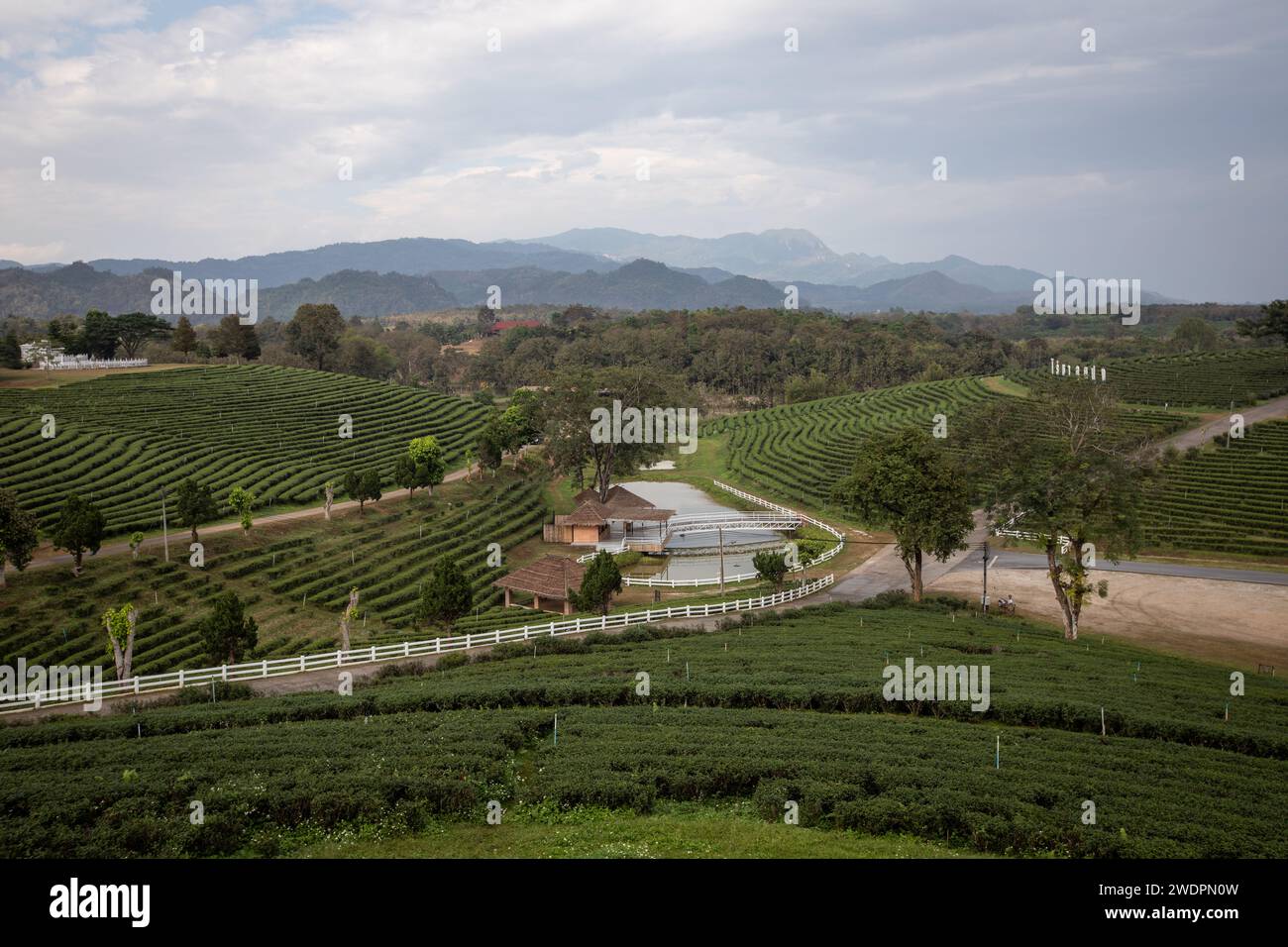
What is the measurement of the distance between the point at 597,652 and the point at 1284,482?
4651 centimetres

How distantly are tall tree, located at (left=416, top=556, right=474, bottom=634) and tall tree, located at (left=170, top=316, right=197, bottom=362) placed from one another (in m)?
71.3

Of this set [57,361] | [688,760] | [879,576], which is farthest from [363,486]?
[57,361]

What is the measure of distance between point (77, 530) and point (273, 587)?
25.3ft

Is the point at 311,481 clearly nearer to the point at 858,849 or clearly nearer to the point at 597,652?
the point at 597,652

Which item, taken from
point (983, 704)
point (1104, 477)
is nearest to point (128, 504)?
point (983, 704)

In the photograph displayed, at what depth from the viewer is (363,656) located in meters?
27.4

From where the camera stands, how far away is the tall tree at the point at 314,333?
10119 centimetres

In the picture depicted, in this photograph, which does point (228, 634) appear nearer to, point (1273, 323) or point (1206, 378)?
point (1206, 378)

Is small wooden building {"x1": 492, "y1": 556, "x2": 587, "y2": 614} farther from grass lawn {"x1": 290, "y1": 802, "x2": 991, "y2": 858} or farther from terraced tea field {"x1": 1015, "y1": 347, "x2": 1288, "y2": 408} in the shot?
terraced tea field {"x1": 1015, "y1": 347, "x2": 1288, "y2": 408}

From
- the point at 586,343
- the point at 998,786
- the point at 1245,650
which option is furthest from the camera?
the point at 586,343

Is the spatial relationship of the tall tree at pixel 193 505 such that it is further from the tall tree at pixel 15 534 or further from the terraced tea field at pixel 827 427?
the terraced tea field at pixel 827 427

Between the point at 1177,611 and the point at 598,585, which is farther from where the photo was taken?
the point at 1177,611

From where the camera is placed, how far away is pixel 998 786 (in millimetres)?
13672

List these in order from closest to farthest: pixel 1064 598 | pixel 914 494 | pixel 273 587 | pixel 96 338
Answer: pixel 1064 598
pixel 914 494
pixel 273 587
pixel 96 338
